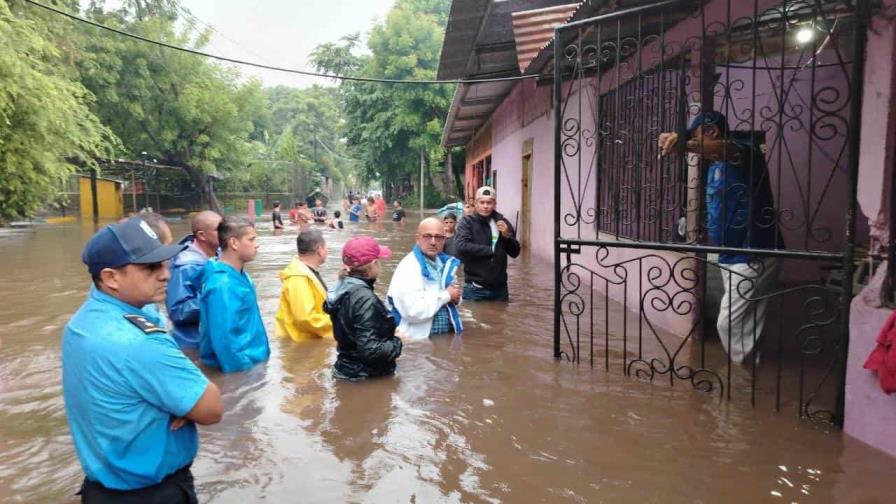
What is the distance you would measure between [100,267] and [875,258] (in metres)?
3.80

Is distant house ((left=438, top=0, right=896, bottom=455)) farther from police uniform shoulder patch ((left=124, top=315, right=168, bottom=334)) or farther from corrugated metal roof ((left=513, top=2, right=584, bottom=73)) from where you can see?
police uniform shoulder patch ((left=124, top=315, right=168, bottom=334))

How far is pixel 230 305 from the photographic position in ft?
15.5

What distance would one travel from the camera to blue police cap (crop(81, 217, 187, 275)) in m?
2.07

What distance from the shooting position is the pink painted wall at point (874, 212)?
340 centimetres

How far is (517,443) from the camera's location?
3.80 metres

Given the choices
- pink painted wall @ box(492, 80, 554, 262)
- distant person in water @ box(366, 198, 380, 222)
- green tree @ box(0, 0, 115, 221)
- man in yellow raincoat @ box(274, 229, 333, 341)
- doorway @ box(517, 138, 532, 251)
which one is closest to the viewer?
man in yellow raincoat @ box(274, 229, 333, 341)

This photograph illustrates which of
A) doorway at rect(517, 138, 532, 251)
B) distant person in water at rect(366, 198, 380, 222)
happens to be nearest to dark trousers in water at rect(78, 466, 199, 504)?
doorway at rect(517, 138, 532, 251)

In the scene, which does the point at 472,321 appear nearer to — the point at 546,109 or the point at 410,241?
the point at 546,109

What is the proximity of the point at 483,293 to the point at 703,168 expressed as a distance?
381cm

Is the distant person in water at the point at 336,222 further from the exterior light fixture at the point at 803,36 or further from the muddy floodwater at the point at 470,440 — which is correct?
the exterior light fixture at the point at 803,36

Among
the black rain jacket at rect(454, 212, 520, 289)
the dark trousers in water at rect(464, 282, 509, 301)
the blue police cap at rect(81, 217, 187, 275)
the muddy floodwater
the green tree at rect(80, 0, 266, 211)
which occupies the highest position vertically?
the green tree at rect(80, 0, 266, 211)

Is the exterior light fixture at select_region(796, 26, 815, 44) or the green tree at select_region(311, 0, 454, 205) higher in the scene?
the green tree at select_region(311, 0, 454, 205)

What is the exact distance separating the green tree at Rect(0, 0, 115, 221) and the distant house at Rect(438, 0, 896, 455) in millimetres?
7168

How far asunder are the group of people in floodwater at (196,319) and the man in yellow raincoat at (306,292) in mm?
13
